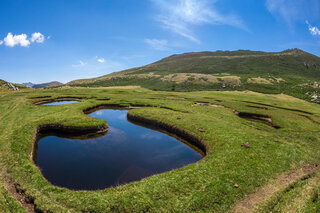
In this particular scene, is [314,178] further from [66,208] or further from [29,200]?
[29,200]

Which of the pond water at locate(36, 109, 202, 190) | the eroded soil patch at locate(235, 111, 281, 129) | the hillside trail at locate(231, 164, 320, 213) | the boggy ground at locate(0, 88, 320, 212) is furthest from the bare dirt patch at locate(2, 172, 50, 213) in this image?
the eroded soil patch at locate(235, 111, 281, 129)

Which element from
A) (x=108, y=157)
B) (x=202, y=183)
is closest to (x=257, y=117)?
(x=202, y=183)

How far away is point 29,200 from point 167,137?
79.4 ft

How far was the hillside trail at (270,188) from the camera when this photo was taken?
14.9m

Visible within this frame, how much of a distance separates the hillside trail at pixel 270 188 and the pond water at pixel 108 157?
9.91 metres

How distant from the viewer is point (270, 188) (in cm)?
1742

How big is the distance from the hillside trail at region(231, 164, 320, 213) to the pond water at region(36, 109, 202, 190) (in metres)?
9.91

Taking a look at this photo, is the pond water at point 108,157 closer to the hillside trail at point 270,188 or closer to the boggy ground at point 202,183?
the boggy ground at point 202,183

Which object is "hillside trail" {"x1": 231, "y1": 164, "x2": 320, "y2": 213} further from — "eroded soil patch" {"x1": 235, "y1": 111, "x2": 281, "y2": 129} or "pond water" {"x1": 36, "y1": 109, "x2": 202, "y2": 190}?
"eroded soil patch" {"x1": 235, "y1": 111, "x2": 281, "y2": 129}

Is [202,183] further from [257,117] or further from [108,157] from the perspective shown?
[257,117]

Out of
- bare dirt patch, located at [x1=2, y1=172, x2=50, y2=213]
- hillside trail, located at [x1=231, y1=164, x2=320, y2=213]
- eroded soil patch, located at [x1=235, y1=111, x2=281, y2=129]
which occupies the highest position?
eroded soil patch, located at [x1=235, y1=111, x2=281, y2=129]

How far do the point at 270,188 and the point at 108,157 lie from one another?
858 inches

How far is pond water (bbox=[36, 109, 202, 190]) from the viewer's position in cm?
2022

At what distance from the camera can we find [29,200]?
14766 millimetres
